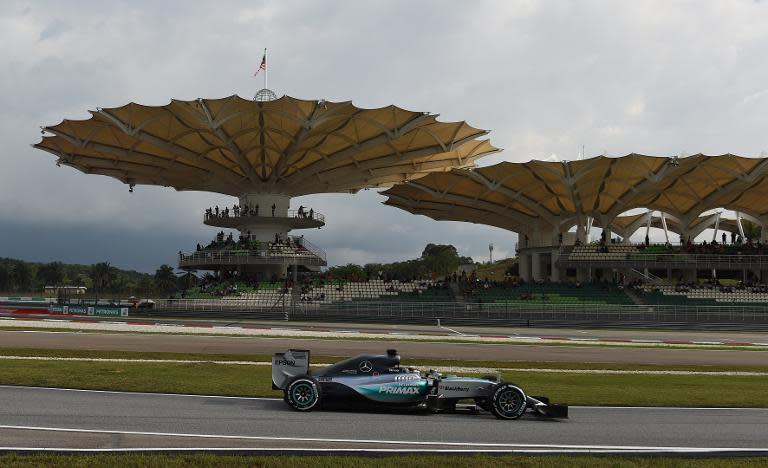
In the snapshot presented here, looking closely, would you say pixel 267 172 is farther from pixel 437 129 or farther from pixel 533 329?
pixel 533 329

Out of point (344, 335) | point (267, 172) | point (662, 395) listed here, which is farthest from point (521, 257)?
point (662, 395)

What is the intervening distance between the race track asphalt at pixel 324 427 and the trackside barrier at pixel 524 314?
120ft

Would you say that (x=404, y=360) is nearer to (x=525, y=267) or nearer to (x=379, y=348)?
(x=379, y=348)

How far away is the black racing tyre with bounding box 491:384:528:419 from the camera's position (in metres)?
13.1

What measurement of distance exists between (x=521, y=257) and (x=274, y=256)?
29.2 metres

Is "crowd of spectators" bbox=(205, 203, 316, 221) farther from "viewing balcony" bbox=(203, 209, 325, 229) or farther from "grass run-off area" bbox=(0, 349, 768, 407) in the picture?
"grass run-off area" bbox=(0, 349, 768, 407)

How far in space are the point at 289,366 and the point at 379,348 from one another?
52.2ft

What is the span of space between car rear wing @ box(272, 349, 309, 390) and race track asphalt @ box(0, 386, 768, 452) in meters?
0.62

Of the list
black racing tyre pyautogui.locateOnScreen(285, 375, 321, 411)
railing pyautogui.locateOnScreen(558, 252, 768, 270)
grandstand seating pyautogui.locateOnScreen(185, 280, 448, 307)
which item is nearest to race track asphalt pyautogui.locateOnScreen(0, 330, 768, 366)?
black racing tyre pyautogui.locateOnScreen(285, 375, 321, 411)

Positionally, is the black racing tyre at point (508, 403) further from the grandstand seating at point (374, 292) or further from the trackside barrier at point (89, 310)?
the trackside barrier at point (89, 310)

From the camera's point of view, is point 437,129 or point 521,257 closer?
point 437,129

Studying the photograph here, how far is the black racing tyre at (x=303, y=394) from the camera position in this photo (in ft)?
43.7

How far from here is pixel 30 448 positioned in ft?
31.8

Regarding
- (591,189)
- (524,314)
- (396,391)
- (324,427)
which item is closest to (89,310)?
(524,314)
